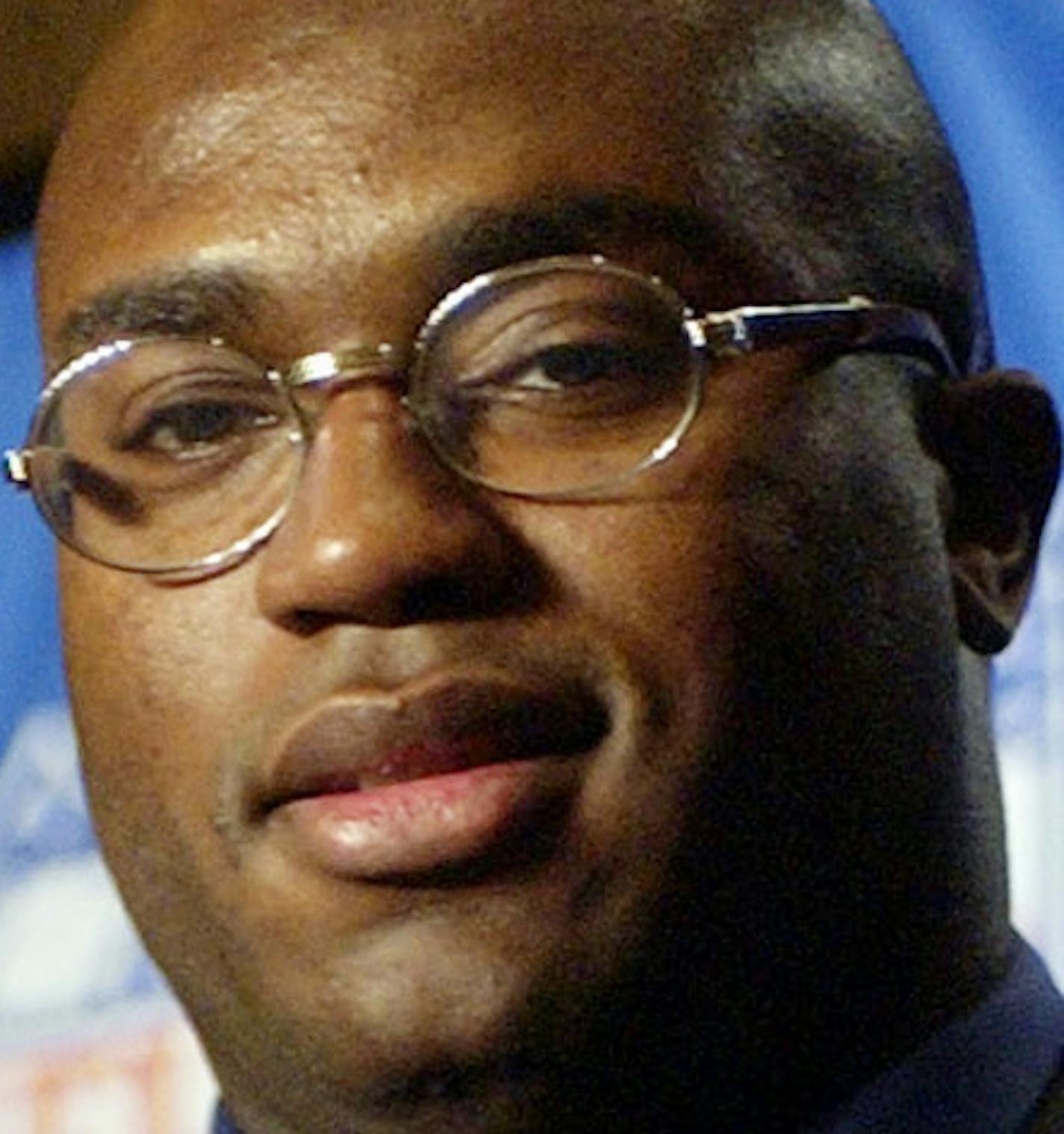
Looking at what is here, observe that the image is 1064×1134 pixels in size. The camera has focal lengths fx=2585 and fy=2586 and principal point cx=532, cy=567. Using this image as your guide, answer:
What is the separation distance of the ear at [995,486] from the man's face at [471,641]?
0.11ft

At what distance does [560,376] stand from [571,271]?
4 cm

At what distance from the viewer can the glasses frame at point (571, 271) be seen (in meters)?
0.92

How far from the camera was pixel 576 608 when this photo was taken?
0.91m

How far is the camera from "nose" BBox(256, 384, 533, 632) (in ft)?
2.90

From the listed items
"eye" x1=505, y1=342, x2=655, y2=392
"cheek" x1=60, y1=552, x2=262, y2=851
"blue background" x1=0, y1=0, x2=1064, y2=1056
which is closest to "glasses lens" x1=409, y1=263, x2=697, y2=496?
"eye" x1=505, y1=342, x2=655, y2=392

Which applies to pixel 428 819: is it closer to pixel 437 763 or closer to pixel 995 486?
pixel 437 763

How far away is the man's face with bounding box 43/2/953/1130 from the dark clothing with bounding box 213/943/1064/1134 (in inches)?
2.1

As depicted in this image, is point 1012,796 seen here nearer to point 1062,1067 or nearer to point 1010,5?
point 1062,1067

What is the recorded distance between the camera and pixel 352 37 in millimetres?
1012

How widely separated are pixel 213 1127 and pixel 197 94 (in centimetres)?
43

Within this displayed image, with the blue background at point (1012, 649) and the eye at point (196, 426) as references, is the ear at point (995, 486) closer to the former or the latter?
the blue background at point (1012, 649)

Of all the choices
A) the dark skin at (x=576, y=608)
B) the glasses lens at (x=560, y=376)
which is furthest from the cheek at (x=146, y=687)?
the glasses lens at (x=560, y=376)

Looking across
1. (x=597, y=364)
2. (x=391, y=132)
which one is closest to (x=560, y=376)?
(x=597, y=364)

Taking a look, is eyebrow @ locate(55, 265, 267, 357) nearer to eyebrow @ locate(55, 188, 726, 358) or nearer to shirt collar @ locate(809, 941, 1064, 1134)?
eyebrow @ locate(55, 188, 726, 358)
